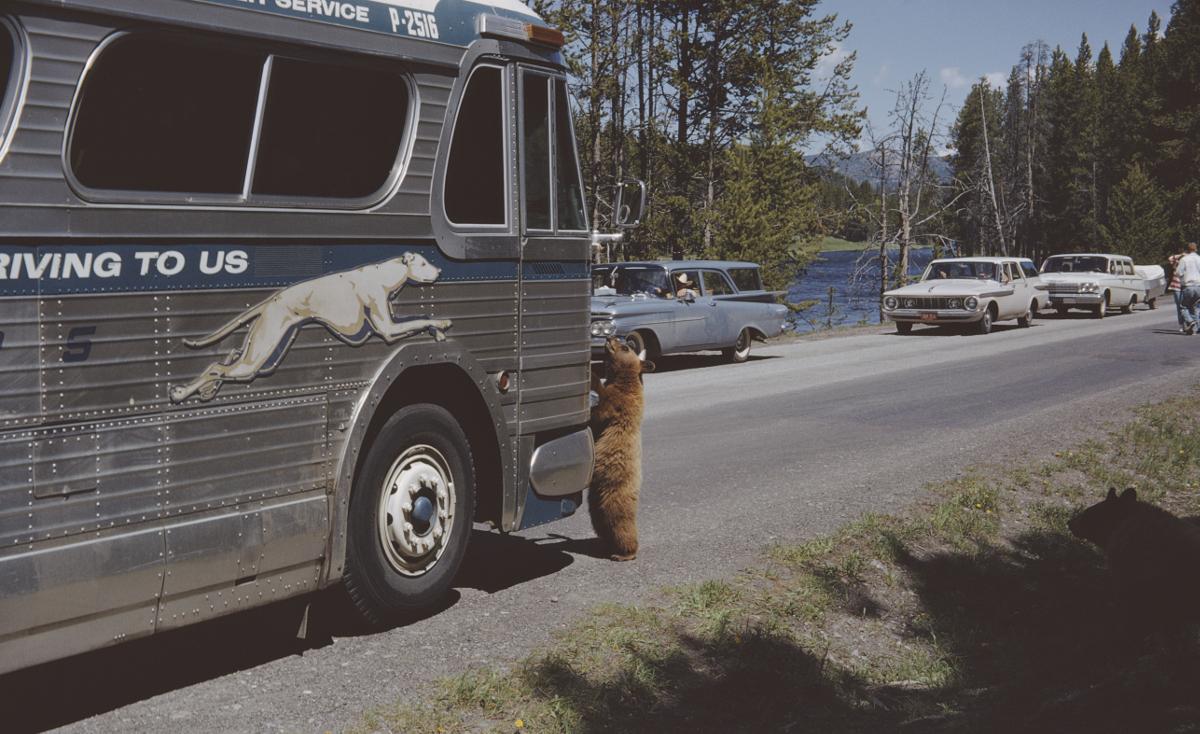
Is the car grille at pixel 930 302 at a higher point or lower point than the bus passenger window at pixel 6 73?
lower

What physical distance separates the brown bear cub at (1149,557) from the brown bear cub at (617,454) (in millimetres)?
2638

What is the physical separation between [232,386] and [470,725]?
1.69 meters

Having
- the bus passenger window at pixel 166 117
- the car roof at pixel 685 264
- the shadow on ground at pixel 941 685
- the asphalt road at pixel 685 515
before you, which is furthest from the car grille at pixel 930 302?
the bus passenger window at pixel 166 117

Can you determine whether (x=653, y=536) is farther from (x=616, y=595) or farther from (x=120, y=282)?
(x=120, y=282)

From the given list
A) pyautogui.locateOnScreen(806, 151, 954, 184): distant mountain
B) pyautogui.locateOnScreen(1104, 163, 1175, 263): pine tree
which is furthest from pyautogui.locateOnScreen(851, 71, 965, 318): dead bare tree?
pyautogui.locateOnScreen(1104, 163, 1175, 263): pine tree

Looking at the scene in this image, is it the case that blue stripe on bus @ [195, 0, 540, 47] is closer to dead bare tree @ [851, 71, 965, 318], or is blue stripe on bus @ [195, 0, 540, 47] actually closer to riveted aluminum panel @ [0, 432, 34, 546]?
riveted aluminum panel @ [0, 432, 34, 546]

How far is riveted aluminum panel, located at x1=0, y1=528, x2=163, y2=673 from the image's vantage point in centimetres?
379

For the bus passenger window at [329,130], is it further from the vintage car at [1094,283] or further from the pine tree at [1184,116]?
the pine tree at [1184,116]

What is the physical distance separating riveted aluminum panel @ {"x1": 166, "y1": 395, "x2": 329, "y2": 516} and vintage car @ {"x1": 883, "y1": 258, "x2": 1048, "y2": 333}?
2281 centimetres

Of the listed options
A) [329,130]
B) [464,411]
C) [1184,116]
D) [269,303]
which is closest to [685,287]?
[464,411]

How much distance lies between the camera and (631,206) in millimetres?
7004

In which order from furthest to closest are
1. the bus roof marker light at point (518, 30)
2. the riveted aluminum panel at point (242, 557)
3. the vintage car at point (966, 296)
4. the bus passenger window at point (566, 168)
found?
the vintage car at point (966, 296)
the bus passenger window at point (566, 168)
the bus roof marker light at point (518, 30)
the riveted aluminum panel at point (242, 557)

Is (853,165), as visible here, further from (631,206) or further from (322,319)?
(322,319)

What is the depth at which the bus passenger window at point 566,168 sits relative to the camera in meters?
6.29
